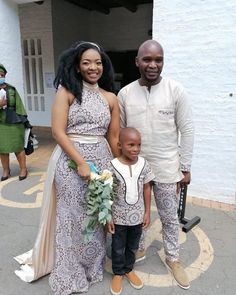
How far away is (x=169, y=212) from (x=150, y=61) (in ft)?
3.92

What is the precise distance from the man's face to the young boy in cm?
43

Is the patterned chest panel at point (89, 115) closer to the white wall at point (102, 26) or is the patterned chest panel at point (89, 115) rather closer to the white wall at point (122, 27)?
the white wall at point (102, 26)

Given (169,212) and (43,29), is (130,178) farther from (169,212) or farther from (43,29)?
(43,29)

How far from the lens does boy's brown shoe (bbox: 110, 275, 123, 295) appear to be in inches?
90.4

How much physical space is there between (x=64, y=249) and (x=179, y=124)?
4.24 ft

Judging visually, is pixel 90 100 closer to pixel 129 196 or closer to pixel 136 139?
pixel 136 139

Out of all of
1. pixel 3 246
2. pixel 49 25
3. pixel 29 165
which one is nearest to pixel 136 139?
pixel 3 246

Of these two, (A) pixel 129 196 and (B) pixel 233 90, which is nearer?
(A) pixel 129 196

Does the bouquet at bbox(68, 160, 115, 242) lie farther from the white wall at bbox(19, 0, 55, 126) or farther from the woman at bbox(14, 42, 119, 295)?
the white wall at bbox(19, 0, 55, 126)

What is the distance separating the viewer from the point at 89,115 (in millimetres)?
2094

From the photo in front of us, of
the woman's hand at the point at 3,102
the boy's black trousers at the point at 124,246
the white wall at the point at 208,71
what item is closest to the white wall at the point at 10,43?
the woman's hand at the point at 3,102

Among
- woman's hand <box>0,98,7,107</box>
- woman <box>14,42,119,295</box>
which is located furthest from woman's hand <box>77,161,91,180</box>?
woman's hand <box>0,98,7,107</box>

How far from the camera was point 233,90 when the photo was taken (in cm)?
361

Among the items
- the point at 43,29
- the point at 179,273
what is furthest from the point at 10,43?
the point at 179,273
